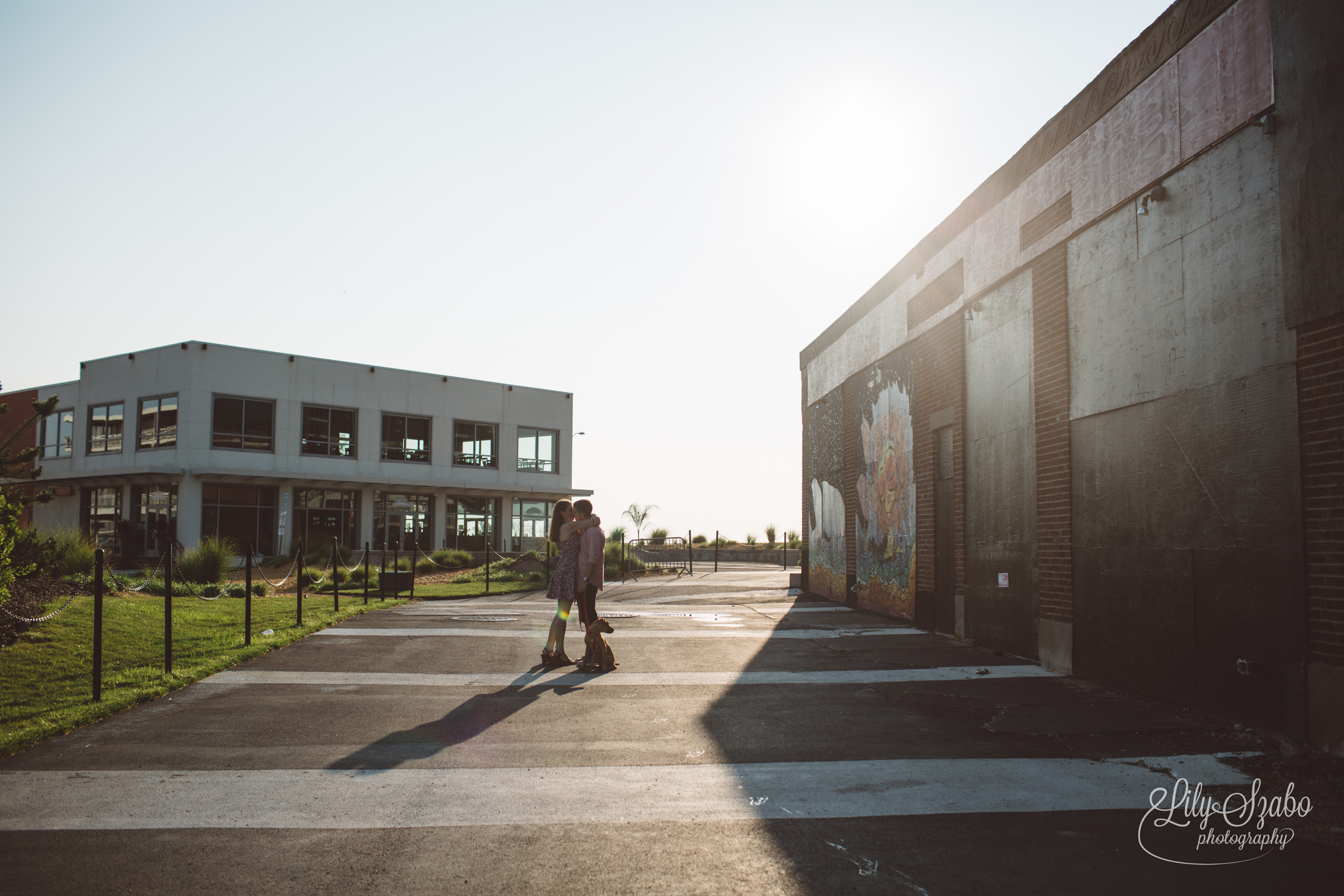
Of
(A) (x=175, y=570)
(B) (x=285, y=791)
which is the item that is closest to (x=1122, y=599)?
(B) (x=285, y=791)

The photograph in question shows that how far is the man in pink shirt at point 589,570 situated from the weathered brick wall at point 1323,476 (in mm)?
6227

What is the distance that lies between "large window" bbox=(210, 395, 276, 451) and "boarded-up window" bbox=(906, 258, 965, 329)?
98.9ft

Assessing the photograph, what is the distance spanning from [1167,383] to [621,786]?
588 centimetres

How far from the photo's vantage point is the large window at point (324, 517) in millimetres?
37312

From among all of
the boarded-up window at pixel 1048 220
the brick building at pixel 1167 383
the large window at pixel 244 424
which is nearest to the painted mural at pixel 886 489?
the brick building at pixel 1167 383

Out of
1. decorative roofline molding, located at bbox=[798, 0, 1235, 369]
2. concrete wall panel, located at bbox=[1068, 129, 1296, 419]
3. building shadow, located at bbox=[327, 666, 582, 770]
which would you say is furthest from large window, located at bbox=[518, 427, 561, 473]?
concrete wall panel, located at bbox=[1068, 129, 1296, 419]

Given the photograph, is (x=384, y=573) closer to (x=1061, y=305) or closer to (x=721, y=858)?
(x=1061, y=305)

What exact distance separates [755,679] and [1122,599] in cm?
360

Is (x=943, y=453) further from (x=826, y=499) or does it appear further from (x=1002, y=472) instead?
(x=826, y=499)

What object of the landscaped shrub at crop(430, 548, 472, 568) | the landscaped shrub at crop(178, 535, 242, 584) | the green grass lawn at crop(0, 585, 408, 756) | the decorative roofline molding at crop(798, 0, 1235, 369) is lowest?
the landscaped shrub at crop(430, 548, 472, 568)

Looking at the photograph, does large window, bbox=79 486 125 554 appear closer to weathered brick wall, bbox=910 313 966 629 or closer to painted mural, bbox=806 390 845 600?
painted mural, bbox=806 390 845 600

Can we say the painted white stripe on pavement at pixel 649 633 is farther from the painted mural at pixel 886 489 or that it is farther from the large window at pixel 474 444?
the large window at pixel 474 444

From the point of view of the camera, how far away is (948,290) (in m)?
13.2

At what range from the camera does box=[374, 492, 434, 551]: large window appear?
129 ft
